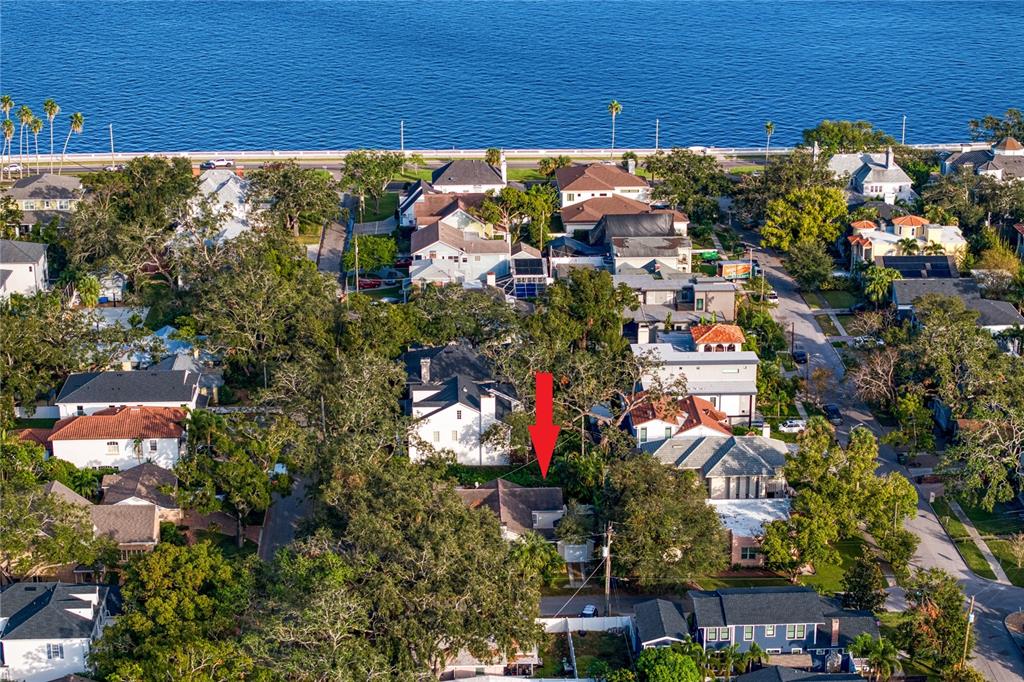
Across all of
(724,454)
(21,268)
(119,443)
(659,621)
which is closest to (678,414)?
(724,454)

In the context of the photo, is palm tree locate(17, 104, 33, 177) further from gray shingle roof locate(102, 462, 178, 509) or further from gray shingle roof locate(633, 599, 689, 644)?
gray shingle roof locate(633, 599, 689, 644)

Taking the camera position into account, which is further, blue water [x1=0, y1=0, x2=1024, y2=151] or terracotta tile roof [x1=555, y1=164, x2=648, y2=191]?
blue water [x1=0, y1=0, x2=1024, y2=151]

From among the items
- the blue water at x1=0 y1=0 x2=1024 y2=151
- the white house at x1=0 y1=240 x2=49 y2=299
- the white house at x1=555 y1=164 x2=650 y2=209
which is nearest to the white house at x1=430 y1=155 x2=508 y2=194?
the white house at x1=555 y1=164 x2=650 y2=209

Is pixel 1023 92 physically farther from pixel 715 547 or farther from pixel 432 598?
pixel 432 598

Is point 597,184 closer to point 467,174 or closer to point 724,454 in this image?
point 467,174

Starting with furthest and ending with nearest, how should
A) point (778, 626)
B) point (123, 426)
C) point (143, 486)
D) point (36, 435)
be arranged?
point (36, 435), point (123, 426), point (143, 486), point (778, 626)

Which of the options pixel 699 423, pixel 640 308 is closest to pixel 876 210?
pixel 640 308

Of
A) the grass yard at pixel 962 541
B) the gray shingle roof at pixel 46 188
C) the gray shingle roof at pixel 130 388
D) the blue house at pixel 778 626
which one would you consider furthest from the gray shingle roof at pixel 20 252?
the grass yard at pixel 962 541
